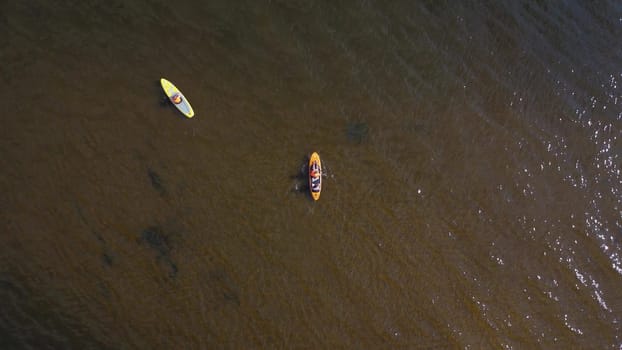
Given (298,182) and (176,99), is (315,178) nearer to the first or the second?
(298,182)

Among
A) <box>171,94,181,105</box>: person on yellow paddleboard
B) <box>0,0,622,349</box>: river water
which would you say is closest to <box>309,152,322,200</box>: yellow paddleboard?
<box>0,0,622,349</box>: river water

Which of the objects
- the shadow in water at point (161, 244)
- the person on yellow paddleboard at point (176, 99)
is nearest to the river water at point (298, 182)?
the shadow in water at point (161, 244)

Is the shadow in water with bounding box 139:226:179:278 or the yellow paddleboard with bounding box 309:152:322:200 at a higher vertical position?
the yellow paddleboard with bounding box 309:152:322:200

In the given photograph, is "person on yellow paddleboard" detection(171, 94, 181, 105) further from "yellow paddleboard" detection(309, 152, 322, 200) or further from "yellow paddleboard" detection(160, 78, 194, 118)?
"yellow paddleboard" detection(309, 152, 322, 200)

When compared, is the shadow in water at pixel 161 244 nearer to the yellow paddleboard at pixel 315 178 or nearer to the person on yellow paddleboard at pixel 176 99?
the person on yellow paddleboard at pixel 176 99

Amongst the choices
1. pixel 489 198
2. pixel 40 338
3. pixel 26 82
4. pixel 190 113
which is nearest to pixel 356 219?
pixel 489 198

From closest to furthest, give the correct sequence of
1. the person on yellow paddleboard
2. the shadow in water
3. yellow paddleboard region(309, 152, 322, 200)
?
the shadow in water < the person on yellow paddleboard < yellow paddleboard region(309, 152, 322, 200)
